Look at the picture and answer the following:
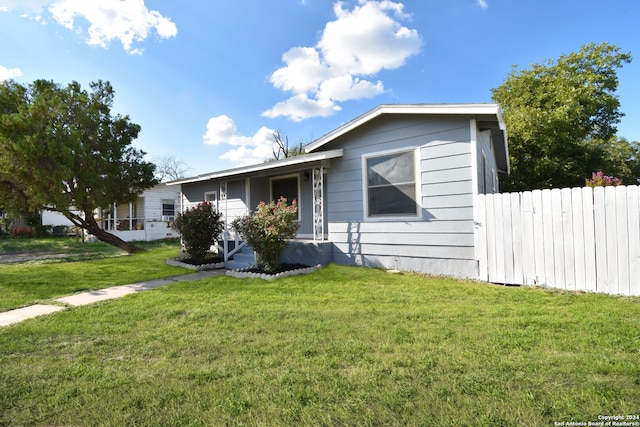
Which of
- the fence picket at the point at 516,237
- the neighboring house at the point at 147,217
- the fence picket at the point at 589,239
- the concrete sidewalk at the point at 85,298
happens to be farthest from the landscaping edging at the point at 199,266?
the neighboring house at the point at 147,217

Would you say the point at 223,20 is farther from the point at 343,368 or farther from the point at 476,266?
the point at 343,368

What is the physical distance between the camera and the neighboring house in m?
18.8

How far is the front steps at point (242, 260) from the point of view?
27.8 feet

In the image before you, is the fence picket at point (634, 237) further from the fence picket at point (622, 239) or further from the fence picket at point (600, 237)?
the fence picket at point (600, 237)

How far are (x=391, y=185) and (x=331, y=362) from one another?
16.3 ft

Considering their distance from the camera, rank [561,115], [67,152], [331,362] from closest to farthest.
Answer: [331,362], [67,152], [561,115]

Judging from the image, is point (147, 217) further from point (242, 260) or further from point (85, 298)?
point (85, 298)

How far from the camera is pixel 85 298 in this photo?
5.40m

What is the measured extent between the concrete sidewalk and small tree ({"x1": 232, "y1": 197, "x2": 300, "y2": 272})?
1454 millimetres

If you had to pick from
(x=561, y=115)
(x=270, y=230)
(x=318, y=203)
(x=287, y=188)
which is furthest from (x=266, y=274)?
(x=561, y=115)

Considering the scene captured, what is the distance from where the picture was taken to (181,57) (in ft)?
34.3

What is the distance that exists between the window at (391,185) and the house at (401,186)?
21mm

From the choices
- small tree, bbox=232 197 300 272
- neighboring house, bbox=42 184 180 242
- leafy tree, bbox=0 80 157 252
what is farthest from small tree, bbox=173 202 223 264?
neighboring house, bbox=42 184 180 242

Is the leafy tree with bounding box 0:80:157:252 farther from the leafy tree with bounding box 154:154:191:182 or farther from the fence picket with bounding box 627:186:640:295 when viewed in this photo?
the leafy tree with bounding box 154:154:191:182
